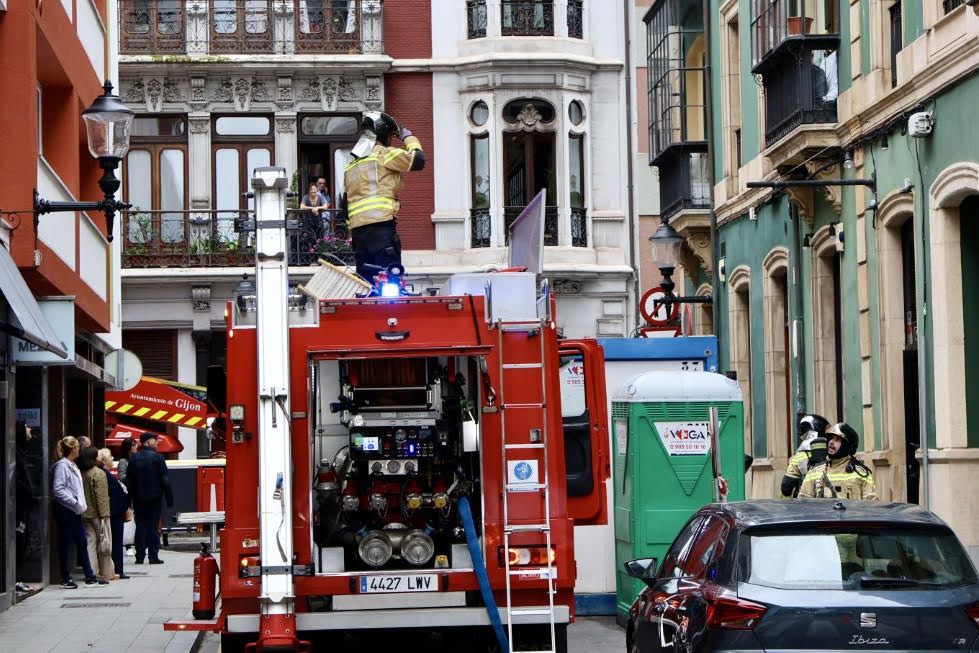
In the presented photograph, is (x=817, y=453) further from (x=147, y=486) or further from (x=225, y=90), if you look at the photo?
(x=225, y=90)

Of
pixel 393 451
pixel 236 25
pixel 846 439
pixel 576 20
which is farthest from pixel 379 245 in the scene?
pixel 576 20

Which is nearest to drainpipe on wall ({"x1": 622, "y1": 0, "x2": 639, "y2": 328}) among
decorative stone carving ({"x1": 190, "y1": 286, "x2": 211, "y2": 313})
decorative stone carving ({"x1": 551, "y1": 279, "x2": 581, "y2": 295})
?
decorative stone carving ({"x1": 551, "y1": 279, "x2": 581, "y2": 295})

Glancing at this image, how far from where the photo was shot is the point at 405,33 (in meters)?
38.4

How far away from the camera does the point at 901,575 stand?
933 cm

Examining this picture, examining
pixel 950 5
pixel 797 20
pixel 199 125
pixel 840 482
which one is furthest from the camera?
pixel 199 125

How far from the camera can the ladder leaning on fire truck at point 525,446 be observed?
1266 centimetres

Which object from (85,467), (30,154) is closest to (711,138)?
(85,467)

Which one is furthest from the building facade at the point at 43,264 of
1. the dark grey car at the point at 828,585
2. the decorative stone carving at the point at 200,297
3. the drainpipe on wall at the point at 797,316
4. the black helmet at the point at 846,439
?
the decorative stone carving at the point at 200,297

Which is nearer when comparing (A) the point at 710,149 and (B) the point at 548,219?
(A) the point at 710,149

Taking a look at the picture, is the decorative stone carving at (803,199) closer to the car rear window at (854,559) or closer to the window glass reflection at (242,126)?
the car rear window at (854,559)

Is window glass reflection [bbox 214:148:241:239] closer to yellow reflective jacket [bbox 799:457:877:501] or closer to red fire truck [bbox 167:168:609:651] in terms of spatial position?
yellow reflective jacket [bbox 799:457:877:501]

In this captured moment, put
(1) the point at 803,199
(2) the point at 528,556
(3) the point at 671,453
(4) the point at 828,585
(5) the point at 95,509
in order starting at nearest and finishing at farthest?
(4) the point at 828,585 < (2) the point at 528,556 < (3) the point at 671,453 < (5) the point at 95,509 < (1) the point at 803,199

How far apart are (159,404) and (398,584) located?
75.6 feet

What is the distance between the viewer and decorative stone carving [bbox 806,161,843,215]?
2297cm
